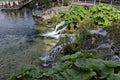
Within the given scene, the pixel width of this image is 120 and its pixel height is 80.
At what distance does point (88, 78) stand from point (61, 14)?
22525mm

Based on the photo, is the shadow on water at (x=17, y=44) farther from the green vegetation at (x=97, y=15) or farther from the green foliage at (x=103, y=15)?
the green foliage at (x=103, y=15)

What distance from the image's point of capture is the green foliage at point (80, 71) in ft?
18.6

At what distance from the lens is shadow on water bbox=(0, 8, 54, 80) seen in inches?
615

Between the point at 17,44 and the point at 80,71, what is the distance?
15399 millimetres

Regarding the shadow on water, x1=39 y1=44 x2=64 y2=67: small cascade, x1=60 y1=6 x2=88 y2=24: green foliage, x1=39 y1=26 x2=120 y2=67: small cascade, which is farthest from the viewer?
x1=60 y1=6 x2=88 y2=24: green foliage

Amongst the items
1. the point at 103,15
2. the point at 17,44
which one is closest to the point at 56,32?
the point at 103,15

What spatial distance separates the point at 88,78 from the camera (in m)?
5.63

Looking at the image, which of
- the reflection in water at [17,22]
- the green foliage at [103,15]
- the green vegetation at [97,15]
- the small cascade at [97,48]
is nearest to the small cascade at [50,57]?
the small cascade at [97,48]

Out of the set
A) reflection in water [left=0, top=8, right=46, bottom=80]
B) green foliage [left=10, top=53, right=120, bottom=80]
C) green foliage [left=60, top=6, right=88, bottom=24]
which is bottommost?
reflection in water [left=0, top=8, right=46, bottom=80]

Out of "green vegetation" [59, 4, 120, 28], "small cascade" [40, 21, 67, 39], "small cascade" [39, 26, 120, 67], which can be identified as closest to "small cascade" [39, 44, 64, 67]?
"small cascade" [39, 26, 120, 67]

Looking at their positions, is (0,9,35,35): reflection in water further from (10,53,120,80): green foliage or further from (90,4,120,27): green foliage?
(10,53,120,80): green foliage

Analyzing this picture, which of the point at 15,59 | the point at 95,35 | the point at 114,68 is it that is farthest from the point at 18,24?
the point at 114,68

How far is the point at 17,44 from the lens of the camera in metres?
20.8

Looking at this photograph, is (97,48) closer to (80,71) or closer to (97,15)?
(80,71)
